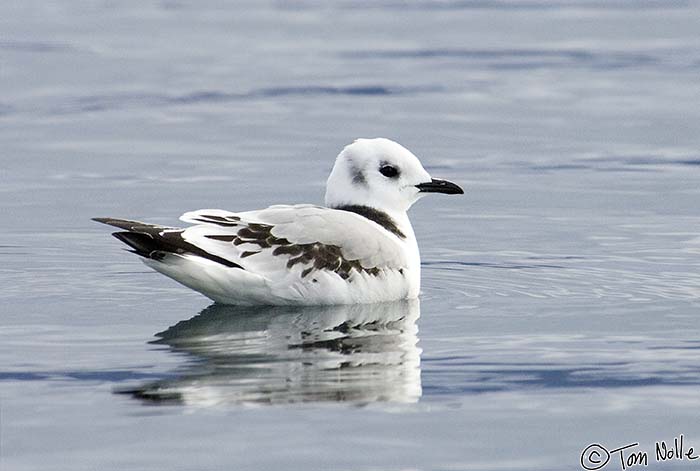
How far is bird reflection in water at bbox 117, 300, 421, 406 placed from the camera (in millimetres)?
9203

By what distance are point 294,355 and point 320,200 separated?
6.07 m

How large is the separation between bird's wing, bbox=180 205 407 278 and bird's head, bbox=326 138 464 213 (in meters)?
0.63

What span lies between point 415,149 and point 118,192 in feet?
12.9

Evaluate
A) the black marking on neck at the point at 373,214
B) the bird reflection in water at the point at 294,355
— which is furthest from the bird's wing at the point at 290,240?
the black marking on neck at the point at 373,214

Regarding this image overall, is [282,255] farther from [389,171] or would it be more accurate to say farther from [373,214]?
[389,171]

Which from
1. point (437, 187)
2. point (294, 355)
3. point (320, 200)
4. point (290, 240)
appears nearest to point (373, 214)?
point (437, 187)

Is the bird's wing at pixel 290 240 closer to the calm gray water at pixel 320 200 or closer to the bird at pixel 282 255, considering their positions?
the bird at pixel 282 255

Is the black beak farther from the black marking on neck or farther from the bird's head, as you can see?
the black marking on neck

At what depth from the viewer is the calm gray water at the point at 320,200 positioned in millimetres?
8656

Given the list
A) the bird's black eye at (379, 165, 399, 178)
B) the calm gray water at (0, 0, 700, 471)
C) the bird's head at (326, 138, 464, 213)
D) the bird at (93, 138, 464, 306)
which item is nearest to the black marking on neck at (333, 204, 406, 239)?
the bird's head at (326, 138, 464, 213)

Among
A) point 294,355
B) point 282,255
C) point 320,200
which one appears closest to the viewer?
point 294,355

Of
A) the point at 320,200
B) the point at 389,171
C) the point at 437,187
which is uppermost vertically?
the point at 320,200

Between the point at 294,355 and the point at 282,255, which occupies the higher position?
the point at 282,255

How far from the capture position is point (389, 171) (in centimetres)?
1234
